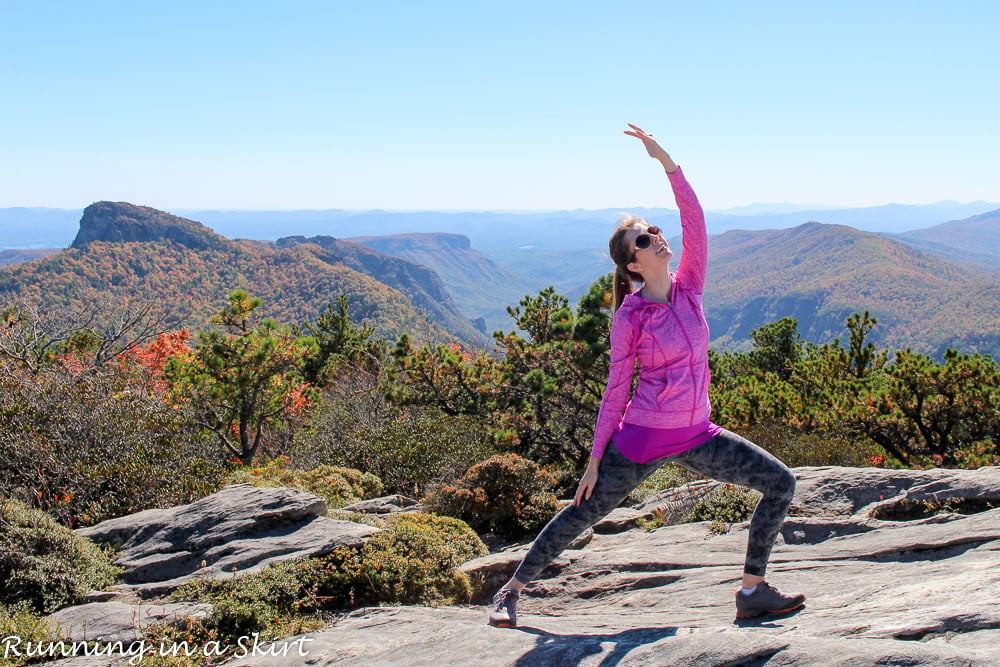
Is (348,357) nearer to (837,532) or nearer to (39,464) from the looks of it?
(39,464)

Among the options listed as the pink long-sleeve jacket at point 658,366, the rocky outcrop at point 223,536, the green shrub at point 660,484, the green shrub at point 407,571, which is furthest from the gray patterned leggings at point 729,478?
the green shrub at point 660,484

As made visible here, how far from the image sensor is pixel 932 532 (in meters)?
4.61

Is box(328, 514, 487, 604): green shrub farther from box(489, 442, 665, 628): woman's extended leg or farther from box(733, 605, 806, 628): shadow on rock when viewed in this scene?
box(733, 605, 806, 628): shadow on rock

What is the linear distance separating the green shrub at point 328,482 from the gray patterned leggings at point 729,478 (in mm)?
5359

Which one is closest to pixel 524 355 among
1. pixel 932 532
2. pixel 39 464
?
pixel 39 464

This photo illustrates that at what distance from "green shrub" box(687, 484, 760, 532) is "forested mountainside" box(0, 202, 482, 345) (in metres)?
79.8

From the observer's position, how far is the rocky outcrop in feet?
17.8

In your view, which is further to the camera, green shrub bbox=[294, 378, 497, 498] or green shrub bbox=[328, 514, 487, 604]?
green shrub bbox=[294, 378, 497, 498]

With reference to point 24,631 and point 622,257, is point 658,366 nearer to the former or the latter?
point 622,257

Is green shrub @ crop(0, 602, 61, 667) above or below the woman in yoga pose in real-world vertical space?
below

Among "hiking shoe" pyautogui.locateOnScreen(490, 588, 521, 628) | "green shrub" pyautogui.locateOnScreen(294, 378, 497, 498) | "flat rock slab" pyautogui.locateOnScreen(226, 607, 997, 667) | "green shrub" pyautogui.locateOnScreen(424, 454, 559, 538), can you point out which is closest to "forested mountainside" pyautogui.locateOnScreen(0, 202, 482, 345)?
"green shrub" pyautogui.locateOnScreen(294, 378, 497, 498)

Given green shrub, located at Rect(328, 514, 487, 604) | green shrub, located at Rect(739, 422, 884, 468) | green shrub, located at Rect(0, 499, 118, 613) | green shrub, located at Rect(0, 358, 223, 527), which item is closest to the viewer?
green shrub, located at Rect(328, 514, 487, 604)

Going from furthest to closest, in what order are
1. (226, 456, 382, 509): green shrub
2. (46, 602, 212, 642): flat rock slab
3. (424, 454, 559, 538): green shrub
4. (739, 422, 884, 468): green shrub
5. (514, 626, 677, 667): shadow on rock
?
(739, 422, 884, 468): green shrub, (226, 456, 382, 509): green shrub, (424, 454, 559, 538): green shrub, (46, 602, 212, 642): flat rock slab, (514, 626, 677, 667): shadow on rock

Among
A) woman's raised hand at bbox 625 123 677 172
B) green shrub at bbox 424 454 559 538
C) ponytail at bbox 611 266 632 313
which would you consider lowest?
green shrub at bbox 424 454 559 538
